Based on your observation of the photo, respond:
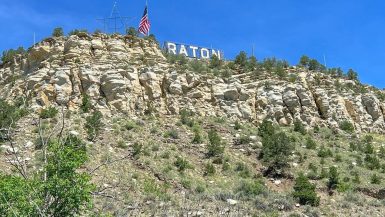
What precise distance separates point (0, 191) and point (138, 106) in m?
24.6

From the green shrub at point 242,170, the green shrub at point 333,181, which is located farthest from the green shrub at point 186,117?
the green shrub at point 333,181

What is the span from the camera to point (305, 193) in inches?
1075

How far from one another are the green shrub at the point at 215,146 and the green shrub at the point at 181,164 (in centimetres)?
215

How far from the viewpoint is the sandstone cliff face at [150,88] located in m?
37.5

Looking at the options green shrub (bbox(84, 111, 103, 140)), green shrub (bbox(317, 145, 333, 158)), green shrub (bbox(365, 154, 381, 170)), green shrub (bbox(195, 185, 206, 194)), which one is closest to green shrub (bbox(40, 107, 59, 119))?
green shrub (bbox(84, 111, 103, 140))

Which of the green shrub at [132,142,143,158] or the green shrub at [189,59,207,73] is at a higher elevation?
the green shrub at [189,59,207,73]

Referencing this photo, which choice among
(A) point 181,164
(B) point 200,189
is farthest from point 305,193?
(A) point 181,164

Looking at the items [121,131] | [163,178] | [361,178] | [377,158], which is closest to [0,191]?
[163,178]

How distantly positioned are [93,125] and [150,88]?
7.20 m

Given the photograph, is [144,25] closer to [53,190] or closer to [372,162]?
[372,162]

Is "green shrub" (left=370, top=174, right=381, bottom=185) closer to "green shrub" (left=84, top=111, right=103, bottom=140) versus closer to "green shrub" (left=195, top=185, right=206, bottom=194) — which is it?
"green shrub" (left=195, top=185, right=206, bottom=194)

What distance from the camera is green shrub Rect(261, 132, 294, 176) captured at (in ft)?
104

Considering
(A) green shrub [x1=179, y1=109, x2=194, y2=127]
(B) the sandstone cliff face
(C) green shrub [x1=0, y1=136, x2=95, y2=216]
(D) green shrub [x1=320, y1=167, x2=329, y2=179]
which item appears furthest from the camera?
(B) the sandstone cliff face

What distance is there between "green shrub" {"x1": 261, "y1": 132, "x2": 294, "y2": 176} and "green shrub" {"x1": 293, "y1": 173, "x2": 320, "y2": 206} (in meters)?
2.49
